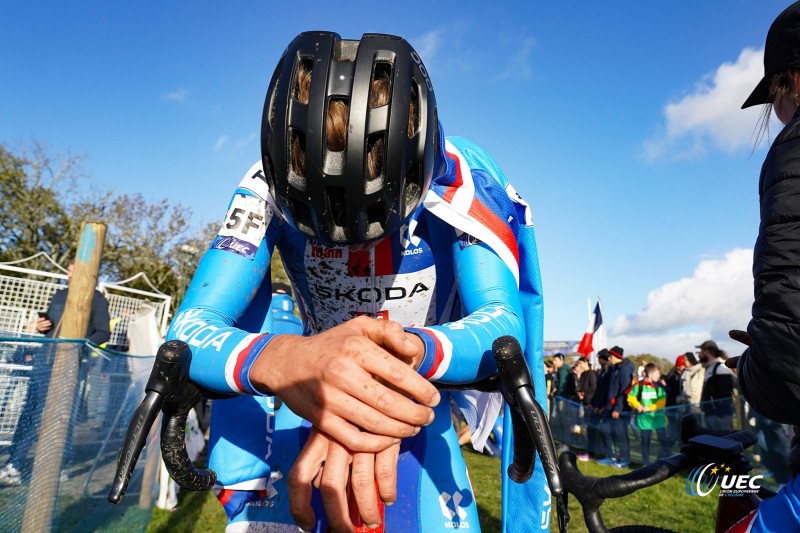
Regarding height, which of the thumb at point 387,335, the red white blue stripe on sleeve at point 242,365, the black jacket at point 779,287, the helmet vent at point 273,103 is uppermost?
the helmet vent at point 273,103

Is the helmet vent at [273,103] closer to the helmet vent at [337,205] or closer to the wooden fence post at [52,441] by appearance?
the helmet vent at [337,205]

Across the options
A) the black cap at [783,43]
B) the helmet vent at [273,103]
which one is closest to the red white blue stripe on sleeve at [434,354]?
the helmet vent at [273,103]

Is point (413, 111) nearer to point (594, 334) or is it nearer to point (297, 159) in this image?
point (297, 159)

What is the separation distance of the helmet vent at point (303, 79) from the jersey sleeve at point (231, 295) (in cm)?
43

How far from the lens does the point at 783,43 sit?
1.94 metres

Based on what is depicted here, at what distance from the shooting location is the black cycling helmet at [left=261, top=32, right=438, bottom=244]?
152 centimetres

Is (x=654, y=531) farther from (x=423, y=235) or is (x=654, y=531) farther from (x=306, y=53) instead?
(x=306, y=53)

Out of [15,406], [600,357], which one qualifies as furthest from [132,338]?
[600,357]

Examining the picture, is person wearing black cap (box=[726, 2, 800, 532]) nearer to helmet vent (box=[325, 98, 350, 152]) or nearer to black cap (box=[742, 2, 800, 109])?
black cap (box=[742, 2, 800, 109])

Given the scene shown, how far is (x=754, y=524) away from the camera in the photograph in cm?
170

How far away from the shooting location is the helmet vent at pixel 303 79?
1.63 metres

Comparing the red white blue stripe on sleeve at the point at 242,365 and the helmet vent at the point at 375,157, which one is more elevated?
the helmet vent at the point at 375,157

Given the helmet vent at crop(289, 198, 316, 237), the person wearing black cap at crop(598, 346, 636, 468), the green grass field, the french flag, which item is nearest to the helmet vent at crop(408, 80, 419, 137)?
the helmet vent at crop(289, 198, 316, 237)

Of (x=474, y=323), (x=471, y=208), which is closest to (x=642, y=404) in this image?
(x=471, y=208)
